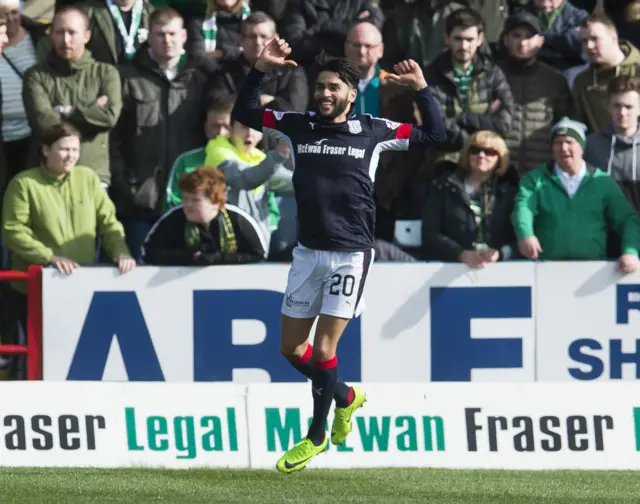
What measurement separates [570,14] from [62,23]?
4286 millimetres

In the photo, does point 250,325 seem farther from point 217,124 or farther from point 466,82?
point 466,82

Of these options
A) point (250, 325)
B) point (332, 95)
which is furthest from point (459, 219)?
point (332, 95)

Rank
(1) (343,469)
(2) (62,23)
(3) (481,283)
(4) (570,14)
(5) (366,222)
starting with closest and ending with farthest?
(5) (366,222)
(1) (343,469)
(3) (481,283)
(2) (62,23)
(4) (570,14)

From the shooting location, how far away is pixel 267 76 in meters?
10.9

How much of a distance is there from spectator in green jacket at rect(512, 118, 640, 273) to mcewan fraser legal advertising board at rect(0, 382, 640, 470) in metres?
1.32

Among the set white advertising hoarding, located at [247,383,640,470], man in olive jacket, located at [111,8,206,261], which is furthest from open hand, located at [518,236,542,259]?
man in olive jacket, located at [111,8,206,261]

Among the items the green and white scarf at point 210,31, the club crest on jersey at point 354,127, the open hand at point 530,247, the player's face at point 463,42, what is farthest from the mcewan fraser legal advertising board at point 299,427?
the green and white scarf at point 210,31

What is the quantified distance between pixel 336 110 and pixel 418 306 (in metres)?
2.47

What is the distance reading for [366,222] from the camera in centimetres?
780

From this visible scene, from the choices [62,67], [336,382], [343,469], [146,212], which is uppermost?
[62,67]

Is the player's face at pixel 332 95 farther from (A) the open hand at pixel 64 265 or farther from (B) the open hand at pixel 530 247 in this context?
(A) the open hand at pixel 64 265

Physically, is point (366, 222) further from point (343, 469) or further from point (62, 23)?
point (62, 23)

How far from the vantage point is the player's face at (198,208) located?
381 inches

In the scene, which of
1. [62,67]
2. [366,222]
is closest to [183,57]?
[62,67]
